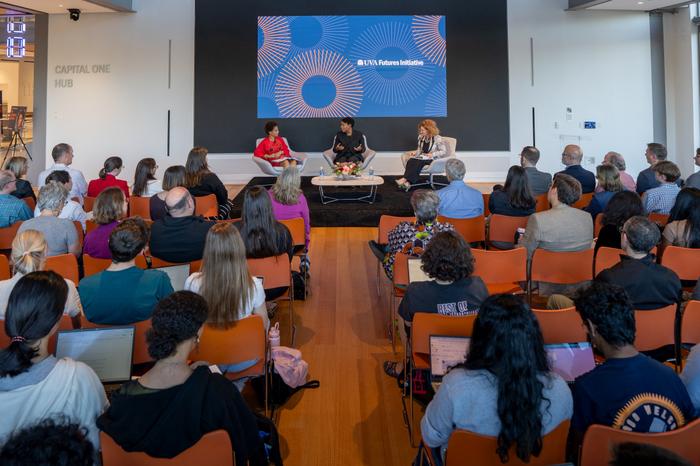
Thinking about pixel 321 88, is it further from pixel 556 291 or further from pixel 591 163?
pixel 556 291

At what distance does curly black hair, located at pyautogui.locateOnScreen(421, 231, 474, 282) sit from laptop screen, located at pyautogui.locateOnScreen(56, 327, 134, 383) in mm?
1550

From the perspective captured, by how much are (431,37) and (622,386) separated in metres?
10.3

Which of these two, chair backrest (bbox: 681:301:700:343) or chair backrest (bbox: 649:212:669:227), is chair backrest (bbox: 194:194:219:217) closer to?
chair backrest (bbox: 649:212:669:227)

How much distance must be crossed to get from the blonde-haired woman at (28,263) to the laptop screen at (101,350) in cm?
55

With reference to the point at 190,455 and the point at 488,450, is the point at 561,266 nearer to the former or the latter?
the point at 488,450

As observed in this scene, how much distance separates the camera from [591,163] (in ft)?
37.9

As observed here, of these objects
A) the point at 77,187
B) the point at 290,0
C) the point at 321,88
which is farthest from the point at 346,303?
the point at 290,0

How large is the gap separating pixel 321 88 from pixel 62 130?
5.20m

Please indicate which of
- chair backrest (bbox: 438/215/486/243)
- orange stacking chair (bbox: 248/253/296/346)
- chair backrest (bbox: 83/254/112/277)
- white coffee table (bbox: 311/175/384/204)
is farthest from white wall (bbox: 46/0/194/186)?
orange stacking chair (bbox: 248/253/296/346)

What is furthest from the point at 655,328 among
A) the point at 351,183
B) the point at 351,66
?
the point at 351,66

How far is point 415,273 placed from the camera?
3.68 m

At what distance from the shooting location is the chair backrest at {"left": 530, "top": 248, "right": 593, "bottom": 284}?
159 inches

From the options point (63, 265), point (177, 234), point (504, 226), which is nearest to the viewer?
point (63, 265)

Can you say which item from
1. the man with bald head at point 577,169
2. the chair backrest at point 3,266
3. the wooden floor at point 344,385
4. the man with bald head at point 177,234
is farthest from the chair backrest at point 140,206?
the man with bald head at point 577,169
